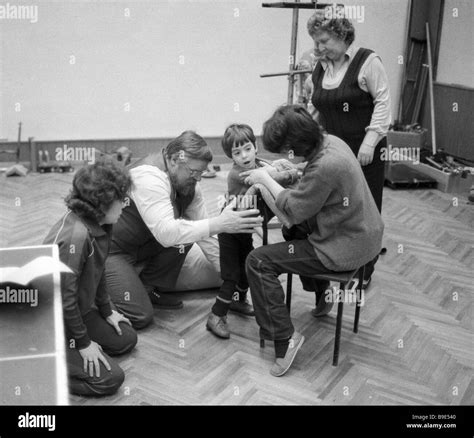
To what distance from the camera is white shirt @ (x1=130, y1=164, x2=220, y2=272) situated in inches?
106

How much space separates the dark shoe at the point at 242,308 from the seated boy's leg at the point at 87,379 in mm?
867

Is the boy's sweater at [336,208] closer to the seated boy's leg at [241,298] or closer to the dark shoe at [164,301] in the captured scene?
the seated boy's leg at [241,298]

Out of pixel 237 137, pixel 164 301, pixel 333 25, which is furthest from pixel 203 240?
pixel 333 25

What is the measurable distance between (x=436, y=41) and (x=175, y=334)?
4633 mm

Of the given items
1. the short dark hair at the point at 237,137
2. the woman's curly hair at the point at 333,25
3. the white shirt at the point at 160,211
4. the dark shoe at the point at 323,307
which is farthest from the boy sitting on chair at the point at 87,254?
the woman's curly hair at the point at 333,25

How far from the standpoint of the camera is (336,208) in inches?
95.5

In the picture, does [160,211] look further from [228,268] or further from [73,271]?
[73,271]

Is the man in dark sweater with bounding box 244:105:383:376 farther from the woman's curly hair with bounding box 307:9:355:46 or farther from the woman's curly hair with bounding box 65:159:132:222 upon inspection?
the woman's curly hair with bounding box 307:9:355:46

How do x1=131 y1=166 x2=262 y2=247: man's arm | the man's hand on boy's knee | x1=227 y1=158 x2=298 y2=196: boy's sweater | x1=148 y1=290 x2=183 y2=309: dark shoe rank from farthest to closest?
x1=148 y1=290 x2=183 y2=309: dark shoe
x1=227 y1=158 x2=298 y2=196: boy's sweater
x1=131 y1=166 x2=262 y2=247: man's arm
the man's hand on boy's knee

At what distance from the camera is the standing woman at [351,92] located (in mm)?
2994

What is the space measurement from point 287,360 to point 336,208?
70 cm

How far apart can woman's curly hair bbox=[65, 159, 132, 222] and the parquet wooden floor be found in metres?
0.77

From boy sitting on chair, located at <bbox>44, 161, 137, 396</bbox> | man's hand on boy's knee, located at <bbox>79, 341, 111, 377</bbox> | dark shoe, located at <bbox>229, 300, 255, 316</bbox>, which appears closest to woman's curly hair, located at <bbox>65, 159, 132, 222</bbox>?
boy sitting on chair, located at <bbox>44, 161, 137, 396</bbox>
